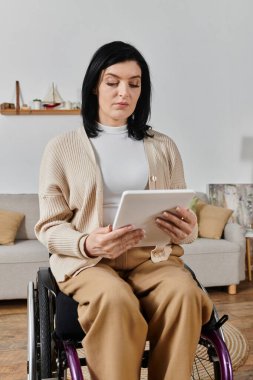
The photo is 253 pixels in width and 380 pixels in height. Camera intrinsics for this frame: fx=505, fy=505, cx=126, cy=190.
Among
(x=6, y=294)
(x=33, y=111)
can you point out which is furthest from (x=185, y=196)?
(x=33, y=111)

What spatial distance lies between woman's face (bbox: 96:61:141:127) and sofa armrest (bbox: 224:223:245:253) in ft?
6.72

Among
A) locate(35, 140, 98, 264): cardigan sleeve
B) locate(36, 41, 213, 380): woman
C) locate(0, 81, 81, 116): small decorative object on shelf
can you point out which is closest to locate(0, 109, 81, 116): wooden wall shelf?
locate(0, 81, 81, 116): small decorative object on shelf

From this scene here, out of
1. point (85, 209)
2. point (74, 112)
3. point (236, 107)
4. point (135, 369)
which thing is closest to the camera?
point (135, 369)

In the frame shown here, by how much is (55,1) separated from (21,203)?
1.47m

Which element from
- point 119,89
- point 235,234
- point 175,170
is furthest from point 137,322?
point 235,234

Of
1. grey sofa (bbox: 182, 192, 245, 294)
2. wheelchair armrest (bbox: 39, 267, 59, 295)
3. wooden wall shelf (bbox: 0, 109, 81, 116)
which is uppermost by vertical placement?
wooden wall shelf (bbox: 0, 109, 81, 116)

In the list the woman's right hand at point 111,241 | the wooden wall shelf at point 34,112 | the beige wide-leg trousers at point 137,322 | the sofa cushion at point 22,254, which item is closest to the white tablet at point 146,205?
the woman's right hand at point 111,241

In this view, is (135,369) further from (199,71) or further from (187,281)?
(199,71)

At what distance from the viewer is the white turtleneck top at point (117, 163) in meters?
1.42

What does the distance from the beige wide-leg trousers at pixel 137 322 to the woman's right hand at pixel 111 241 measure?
0.18ft

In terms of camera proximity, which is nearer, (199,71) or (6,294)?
(6,294)

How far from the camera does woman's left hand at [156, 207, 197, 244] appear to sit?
1.27m

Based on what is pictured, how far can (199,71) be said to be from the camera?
3.86 metres

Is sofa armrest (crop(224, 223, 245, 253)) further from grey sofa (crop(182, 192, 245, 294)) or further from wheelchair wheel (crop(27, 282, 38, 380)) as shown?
wheelchair wheel (crop(27, 282, 38, 380))
